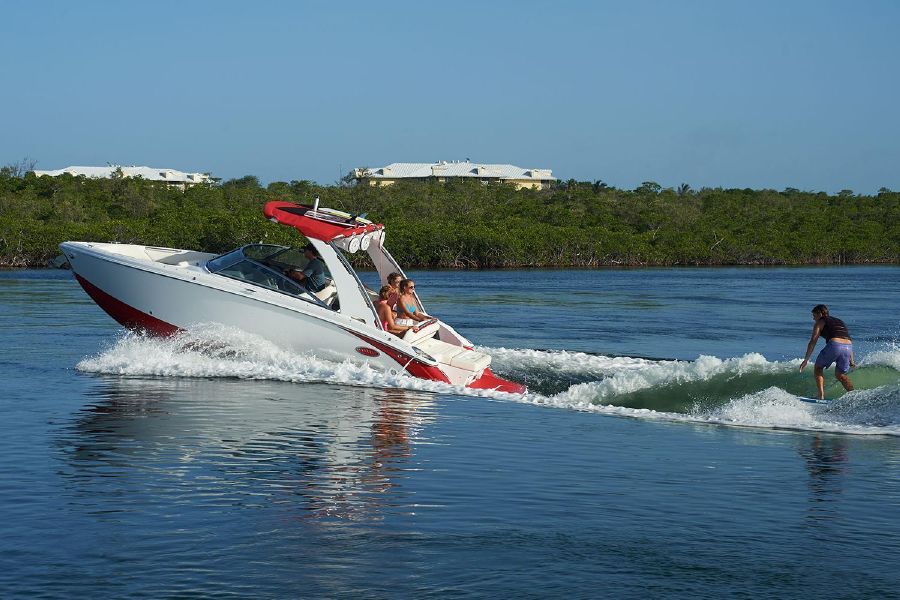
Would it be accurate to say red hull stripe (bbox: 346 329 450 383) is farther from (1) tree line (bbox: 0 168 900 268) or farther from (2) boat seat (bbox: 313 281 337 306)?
(1) tree line (bbox: 0 168 900 268)

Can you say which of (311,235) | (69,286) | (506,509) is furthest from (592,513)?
(69,286)

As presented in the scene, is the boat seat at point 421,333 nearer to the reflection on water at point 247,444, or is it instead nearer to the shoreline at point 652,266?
the reflection on water at point 247,444

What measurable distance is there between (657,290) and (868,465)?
45.0m

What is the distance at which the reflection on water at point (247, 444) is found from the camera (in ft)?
33.7

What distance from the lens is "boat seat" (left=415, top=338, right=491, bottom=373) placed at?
58.0 ft

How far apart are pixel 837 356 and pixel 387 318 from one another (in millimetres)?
6792

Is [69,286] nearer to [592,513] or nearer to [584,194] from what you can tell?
[592,513]

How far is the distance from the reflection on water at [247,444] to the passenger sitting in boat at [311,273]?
164 cm

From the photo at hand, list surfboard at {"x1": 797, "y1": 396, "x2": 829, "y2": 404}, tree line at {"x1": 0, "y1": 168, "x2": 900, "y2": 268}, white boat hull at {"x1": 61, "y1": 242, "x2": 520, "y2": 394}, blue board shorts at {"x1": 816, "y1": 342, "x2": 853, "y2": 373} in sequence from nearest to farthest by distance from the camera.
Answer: surfboard at {"x1": 797, "y1": 396, "x2": 829, "y2": 404}
blue board shorts at {"x1": 816, "y1": 342, "x2": 853, "y2": 373}
white boat hull at {"x1": 61, "y1": 242, "x2": 520, "y2": 394}
tree line at {"x1": 0, "y1": 168, "x2": 900, "y2": 268}

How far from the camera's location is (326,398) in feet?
53.6

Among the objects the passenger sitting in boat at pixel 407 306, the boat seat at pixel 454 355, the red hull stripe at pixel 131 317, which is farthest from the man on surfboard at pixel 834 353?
the red hull stripe at pixel 131 317

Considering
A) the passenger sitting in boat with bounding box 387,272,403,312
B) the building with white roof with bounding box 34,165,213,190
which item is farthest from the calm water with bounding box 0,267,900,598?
the building with white roof with bounding box 34,165,213,190

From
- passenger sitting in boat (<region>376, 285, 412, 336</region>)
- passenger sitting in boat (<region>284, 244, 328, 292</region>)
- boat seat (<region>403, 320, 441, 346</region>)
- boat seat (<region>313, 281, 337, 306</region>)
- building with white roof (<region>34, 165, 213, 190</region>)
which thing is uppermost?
building with white roof (<region>34, 165, 213, 190</region>)

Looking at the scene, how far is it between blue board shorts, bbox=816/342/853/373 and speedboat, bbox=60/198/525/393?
15.2 feet
